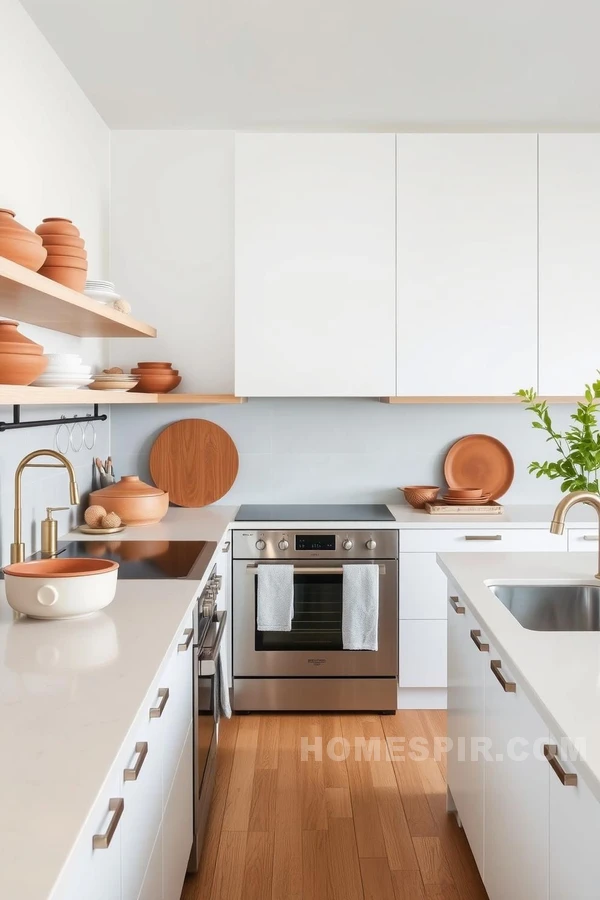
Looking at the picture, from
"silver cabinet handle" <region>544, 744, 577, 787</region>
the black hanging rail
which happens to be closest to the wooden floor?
"silver cabinet handle" <region>544, 744, 577, 787</region>

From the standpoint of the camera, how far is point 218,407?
4051mm

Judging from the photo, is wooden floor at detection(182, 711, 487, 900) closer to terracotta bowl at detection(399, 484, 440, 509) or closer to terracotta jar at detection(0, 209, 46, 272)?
terracotta bowl at detection(399, 484, 440, 509)

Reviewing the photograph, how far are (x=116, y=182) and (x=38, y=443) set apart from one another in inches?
65.6

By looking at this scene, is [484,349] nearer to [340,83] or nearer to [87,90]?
[340,83]

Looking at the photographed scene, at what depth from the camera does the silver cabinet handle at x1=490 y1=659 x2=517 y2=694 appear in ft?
5.74

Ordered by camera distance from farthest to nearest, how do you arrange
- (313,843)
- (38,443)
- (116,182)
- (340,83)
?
(116,182) → (340,83) → (38,443) → (313,843)

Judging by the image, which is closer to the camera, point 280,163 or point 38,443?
point 38,443

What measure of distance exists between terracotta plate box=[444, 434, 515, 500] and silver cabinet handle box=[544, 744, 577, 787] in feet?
8.77

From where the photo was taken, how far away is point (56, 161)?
298cm

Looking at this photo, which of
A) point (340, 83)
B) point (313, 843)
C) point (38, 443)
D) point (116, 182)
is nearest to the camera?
point (313, 843)

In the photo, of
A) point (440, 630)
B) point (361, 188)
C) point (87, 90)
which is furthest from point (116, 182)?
point (440, 630)

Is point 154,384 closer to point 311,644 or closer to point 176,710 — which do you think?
point 311,644

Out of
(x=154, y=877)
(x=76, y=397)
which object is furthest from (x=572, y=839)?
(x=76, y=397)

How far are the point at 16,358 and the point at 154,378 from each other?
2.02m
